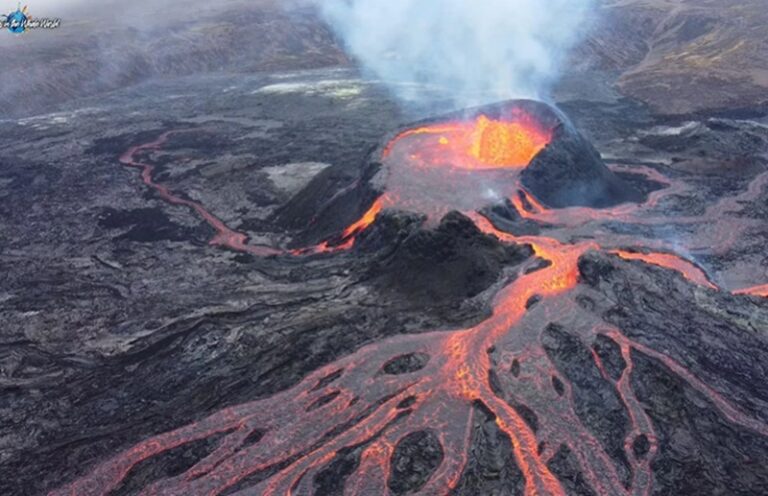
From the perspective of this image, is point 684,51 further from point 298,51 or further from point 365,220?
point 365,220

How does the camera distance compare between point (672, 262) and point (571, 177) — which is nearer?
point (672, 262)

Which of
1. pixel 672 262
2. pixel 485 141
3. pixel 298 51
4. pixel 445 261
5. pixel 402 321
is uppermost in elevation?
pixel 298 51

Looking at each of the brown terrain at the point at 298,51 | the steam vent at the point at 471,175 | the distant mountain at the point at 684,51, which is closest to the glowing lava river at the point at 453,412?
the steam vent at the point at 471,175

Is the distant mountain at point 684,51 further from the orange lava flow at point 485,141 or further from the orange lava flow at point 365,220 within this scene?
the orange lava flow at point 365,220

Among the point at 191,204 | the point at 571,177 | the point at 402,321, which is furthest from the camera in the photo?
the point at 191,204

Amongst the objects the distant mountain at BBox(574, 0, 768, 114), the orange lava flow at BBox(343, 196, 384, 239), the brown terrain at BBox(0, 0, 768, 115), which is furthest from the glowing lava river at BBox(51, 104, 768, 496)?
the brown terrain at BBox(0, 0, 768, 115)

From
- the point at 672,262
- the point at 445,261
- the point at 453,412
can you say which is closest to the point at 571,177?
the point at 672,262

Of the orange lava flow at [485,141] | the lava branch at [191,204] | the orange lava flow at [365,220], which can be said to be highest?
the orange lava flow at [485,141]
